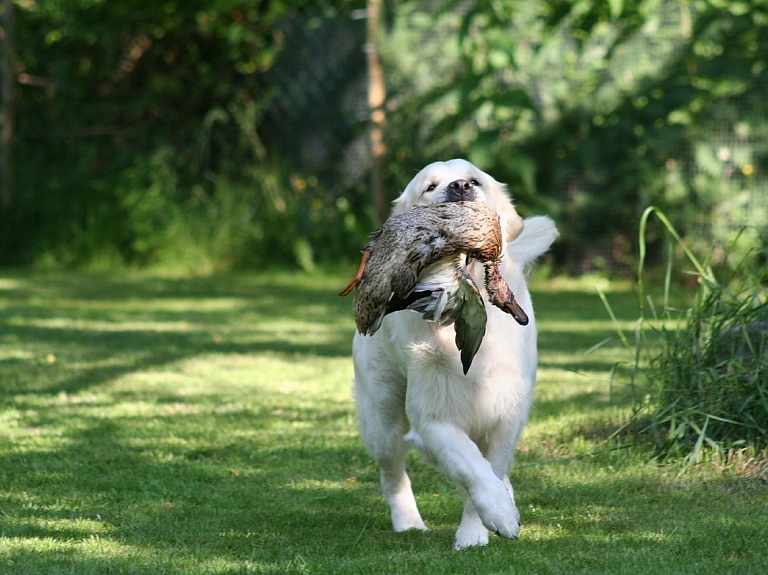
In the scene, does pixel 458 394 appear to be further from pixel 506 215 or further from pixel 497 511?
pixel 506 215

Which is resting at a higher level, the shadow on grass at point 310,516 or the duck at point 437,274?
the duck at point 437,274

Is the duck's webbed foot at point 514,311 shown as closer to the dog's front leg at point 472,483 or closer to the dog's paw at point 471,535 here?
the dog's front leg at point 472,483

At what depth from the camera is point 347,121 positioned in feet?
37.5

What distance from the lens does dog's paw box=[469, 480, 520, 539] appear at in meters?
3.10

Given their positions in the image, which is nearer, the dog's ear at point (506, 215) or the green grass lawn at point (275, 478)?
the green grass lawn at point (275, 478)

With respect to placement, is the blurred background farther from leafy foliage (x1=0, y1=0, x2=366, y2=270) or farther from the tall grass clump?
the tall grass clump

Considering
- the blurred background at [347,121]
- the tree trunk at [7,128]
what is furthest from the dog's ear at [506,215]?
→ the tree trunk at [7,128]

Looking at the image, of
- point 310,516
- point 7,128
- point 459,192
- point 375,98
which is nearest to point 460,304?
point 459,192

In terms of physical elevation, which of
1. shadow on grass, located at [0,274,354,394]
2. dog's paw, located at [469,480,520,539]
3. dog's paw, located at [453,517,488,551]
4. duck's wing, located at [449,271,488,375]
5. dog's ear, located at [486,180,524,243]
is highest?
dog's ear, located at [486,180,524,243]

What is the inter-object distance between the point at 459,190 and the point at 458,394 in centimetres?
71

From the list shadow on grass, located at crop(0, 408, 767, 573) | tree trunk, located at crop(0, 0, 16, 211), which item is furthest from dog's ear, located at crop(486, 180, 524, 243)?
tree trunk, located at crop(0, 0, 16, 211)

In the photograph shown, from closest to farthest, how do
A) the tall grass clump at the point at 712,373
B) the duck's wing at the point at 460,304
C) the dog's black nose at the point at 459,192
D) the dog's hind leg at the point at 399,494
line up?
the duck's wing at the point at 460,304 → the dog's black nose at the point at 459,192 → the dog's hind leg at the point at 399,494 → the tall grass clump at the point at 712,373

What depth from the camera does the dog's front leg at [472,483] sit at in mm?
3115

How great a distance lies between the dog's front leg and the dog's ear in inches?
32.4
